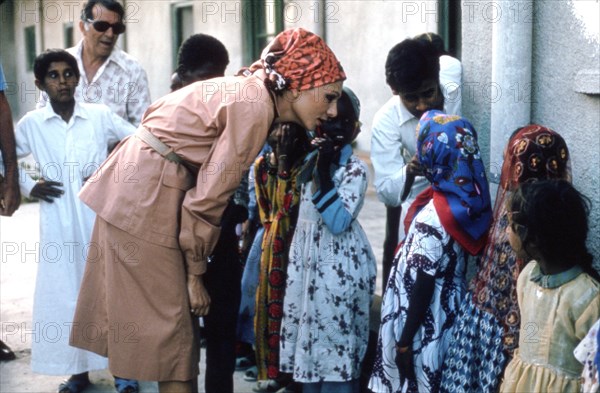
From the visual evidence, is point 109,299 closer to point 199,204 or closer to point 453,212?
point 199,204

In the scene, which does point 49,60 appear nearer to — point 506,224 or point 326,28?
point 506,224

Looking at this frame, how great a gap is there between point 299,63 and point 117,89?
2.41 m

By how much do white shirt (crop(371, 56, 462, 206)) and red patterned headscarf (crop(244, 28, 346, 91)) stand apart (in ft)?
3.80

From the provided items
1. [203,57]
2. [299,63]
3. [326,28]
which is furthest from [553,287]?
[326,28]

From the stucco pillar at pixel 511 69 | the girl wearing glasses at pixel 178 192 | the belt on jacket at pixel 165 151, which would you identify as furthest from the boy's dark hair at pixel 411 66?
the belt on jacket at pixel 165 151

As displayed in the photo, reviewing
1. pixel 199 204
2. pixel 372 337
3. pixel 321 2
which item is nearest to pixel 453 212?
pixel 199 204

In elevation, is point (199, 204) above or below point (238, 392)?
above

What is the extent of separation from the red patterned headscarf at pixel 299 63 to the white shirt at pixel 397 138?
3.80ft

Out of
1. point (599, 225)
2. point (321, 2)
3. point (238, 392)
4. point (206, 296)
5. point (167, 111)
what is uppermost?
point (321, 2)

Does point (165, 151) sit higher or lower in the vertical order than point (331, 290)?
higher

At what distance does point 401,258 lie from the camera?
12.7ft

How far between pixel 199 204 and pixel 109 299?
1.90ft

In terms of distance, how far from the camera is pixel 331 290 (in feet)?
14.4

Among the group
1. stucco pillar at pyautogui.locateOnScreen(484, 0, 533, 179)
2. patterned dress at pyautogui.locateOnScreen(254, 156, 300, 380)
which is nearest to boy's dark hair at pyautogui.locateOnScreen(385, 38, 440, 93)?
→ stucco pillar at pyautogui.locateOnScreen(484, 0, 533, 179)
